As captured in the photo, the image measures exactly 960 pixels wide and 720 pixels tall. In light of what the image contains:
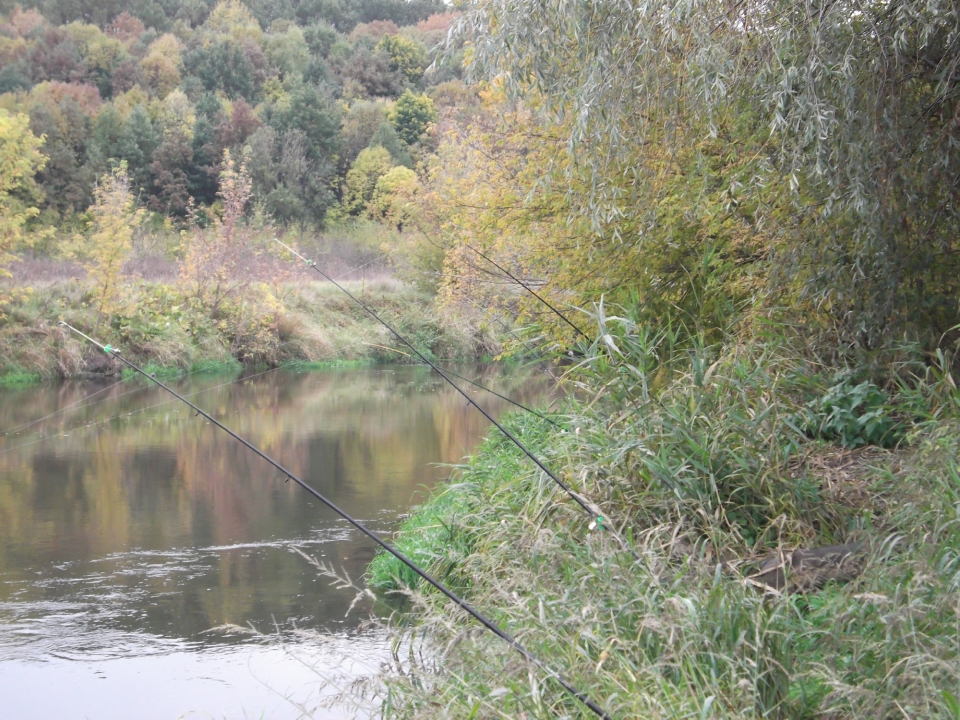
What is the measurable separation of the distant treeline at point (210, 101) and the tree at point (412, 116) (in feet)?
0.23

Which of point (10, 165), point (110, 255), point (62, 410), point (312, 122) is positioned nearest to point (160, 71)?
point (312, 122)

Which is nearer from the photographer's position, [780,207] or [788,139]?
[788,139]

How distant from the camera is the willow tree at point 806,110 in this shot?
537 centimetres

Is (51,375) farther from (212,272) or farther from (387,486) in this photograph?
(387,486)

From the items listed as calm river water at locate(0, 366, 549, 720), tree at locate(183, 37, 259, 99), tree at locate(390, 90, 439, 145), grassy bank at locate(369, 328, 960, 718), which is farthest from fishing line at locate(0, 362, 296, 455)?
tree at locate(183, 37, 259, 99)

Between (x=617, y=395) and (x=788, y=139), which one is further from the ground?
(x=788, y=139)

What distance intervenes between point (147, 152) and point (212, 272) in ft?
68.2

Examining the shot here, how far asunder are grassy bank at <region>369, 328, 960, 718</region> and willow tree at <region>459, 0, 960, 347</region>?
0.59 m

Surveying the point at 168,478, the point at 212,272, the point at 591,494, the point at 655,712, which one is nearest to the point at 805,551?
the point at 591,494

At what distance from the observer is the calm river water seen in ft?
16.7

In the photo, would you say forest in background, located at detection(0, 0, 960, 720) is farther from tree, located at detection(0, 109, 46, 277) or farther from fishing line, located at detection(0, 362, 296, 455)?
tree, located at detection(0, 109, 46, 277)

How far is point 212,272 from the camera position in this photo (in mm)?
23984

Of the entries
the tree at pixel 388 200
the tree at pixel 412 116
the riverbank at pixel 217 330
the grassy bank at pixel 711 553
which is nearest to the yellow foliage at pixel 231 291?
the riverbank at pixel 217 330

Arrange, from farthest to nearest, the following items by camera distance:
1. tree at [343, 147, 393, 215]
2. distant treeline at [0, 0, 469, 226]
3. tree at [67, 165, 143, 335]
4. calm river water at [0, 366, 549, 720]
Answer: tree at [343, 147, 393, 215] → distant treeline at [0, 0, 469, 226] → tree at [67, 165, 143, 335] → calm river water at [0, 366, 549, 720]
